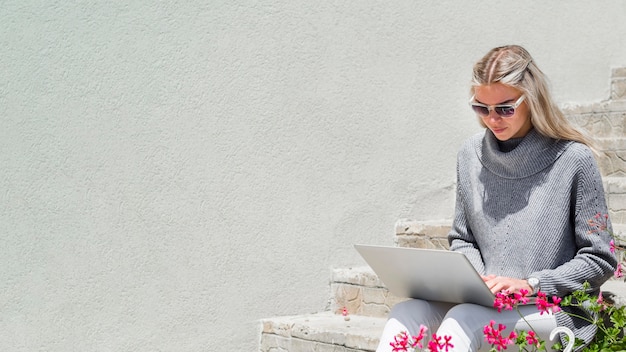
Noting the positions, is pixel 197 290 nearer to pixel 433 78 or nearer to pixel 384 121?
pixel 384 121

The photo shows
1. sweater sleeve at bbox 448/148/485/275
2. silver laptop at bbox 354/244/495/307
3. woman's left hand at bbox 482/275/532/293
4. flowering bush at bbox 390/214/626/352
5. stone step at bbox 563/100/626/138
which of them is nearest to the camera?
flowering bush at bbox 390/214/626/352

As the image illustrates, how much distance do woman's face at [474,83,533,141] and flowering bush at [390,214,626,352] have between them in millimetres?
367

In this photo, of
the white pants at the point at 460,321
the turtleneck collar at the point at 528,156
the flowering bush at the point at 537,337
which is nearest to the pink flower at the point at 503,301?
the flowering bush at the point at 537,337

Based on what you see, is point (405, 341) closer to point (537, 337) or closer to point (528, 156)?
point (537, 337)

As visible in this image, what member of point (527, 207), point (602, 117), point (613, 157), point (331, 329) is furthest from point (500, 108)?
point (602, 117)

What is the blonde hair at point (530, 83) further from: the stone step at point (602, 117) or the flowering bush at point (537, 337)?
the stone step at point (602, 117)

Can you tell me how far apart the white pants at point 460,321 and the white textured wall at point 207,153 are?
1197mm

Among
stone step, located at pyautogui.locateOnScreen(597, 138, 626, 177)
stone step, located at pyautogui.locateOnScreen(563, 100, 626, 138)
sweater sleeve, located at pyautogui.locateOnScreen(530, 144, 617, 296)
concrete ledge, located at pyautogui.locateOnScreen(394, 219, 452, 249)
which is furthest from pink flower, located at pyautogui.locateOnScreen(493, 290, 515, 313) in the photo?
stone step, located at pyautogui.locateOnScreen(563, 100, 626, 138)

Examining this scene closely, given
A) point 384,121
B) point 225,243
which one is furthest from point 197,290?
point 384,121

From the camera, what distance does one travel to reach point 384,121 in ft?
13.6

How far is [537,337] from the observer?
98.3 inches

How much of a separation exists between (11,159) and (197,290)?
888 mm

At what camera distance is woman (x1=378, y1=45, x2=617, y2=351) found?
2559 millimetres

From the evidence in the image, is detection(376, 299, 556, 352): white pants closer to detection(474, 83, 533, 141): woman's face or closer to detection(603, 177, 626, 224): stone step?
detection(474, 83, 533, 141): woman's face
